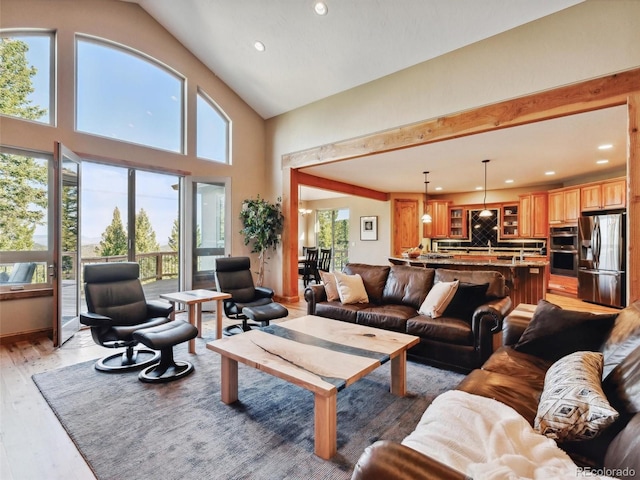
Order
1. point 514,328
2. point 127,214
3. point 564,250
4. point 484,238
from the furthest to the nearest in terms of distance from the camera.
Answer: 1. point 484,238
2. point 564,250
3. point 127,214
4. point 514,328

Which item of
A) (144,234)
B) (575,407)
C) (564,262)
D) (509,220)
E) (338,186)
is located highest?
(338,186)

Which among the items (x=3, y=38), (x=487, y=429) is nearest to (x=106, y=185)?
(x=3, y=38)

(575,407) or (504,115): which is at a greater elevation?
Result: (504,115)

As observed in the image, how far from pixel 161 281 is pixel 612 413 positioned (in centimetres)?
613

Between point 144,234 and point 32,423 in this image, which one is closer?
point 32,423

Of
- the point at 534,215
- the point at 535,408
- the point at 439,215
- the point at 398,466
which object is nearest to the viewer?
the point at 398,466

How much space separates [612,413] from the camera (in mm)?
1081

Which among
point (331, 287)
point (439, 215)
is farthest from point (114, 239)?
point (439, 215)

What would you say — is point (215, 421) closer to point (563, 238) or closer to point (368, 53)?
point (368, 53)

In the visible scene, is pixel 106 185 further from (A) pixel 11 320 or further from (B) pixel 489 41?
(B) pixel 489 41

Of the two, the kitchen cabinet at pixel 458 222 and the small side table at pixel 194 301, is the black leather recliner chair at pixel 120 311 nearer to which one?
the small side table at pixel 194 301

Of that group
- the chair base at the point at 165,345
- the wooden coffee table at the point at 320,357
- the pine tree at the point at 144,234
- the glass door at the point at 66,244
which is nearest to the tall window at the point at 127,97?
the glass door at the point at 66,244

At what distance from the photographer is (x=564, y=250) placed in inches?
250

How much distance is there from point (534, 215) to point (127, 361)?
8228mm
